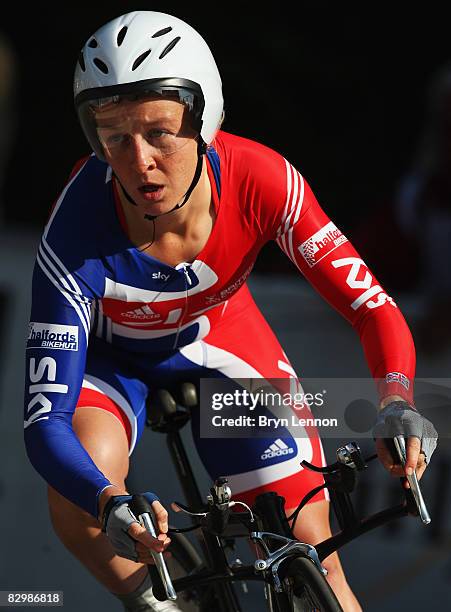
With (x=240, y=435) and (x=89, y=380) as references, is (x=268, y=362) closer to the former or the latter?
(x=240, y=435)

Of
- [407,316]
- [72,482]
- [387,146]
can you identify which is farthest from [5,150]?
[72,482]

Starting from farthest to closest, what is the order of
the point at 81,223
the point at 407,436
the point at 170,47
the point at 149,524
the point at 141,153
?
the point at 81,223, the point at 170,47, the point at 141,153, the point at 407,436, the point at 149,524

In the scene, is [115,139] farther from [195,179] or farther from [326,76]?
[326,76]

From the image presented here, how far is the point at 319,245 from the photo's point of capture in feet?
12.9

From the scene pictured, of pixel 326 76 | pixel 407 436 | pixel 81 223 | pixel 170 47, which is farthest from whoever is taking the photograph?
pixel 326 76

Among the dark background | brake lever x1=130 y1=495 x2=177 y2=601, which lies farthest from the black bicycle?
the dark background

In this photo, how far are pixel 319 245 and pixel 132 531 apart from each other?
1.23 m

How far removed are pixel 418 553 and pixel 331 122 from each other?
103 inches

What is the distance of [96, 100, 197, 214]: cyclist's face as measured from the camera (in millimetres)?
3561

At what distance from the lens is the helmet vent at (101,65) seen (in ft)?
11.9

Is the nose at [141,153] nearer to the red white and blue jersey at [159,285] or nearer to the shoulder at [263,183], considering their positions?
the red white and blue jersey at [159,285]

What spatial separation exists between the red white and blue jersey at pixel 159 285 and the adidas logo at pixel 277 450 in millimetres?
274

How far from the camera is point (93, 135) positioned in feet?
12.1

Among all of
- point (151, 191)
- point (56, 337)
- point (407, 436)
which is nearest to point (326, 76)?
point (151, 191)
